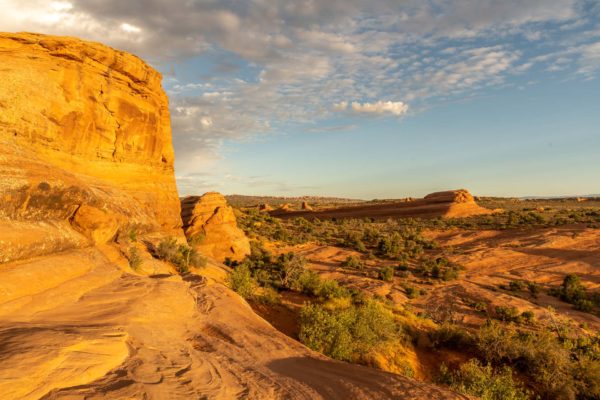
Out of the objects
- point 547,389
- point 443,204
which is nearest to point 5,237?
point 547,389

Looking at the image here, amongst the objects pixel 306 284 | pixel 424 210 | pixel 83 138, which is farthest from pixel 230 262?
pixel 424 210

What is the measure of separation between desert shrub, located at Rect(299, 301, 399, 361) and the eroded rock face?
700 cm

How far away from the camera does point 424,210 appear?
51.2 metres

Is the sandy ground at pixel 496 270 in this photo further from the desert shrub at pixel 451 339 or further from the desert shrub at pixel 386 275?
the desert shrub at pixel 451 339

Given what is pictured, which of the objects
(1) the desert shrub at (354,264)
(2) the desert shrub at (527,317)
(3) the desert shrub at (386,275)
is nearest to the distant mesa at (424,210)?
(1) the desert shrub at (354,264)

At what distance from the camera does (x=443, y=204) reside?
2025 inches

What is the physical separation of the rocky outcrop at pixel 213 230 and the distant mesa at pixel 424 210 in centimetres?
3300

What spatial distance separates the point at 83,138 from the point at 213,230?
9504mm

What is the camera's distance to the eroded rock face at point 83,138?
30.2 ft

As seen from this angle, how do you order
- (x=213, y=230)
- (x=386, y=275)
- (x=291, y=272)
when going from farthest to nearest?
(x=213, y=230), (x=386, y=275), (x=291, y=272)

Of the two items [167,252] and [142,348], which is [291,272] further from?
[142,348]

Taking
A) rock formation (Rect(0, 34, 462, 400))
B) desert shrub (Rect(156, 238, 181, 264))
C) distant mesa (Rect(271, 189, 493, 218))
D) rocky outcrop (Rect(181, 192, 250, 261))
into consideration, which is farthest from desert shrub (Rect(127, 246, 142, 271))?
distant mesa (Rect(271, 189, 493, 218))

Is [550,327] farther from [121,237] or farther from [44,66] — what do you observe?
[44,66]

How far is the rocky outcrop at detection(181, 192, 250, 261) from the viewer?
66.1 ft
